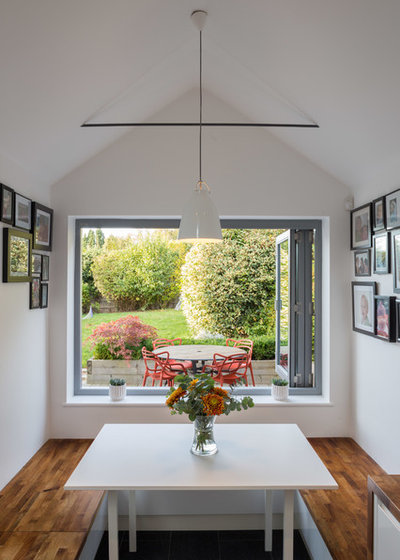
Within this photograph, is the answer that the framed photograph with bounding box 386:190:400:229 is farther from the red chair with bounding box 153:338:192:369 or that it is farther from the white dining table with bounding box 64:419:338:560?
the red chair with bounding box 153:338:192:369

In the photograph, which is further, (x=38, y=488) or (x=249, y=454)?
(x=38, y=488)

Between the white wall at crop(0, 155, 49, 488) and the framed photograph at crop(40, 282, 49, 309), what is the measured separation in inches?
2.8

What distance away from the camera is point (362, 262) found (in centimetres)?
390

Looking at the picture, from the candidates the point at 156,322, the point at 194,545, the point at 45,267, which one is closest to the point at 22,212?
the point at 45,267

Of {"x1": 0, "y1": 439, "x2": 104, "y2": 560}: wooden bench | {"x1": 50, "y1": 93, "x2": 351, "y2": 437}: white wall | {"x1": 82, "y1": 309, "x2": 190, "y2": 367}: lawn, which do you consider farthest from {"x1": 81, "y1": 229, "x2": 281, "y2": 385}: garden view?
{"x1": 0, "y1": 439, "x2": 104, "y2": 560}: wooden bench

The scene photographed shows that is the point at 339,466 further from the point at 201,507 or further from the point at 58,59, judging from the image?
the point at 58,59

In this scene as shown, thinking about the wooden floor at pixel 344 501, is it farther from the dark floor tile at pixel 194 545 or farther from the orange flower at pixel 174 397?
the orange flower at pixel 174 397

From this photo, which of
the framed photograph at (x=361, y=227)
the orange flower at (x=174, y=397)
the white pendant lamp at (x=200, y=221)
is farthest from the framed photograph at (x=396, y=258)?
the orange flower at (x=174, y=397)

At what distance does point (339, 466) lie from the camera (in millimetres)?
3568

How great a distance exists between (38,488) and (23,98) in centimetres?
272

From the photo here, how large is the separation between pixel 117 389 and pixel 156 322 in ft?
2.71

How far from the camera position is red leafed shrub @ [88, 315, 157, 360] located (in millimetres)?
4637

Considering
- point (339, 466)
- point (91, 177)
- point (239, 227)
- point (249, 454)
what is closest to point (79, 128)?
point (91, 177)

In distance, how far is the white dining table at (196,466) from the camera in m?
2.15
